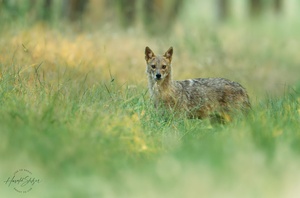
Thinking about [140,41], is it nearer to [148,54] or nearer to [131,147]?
[148,54]

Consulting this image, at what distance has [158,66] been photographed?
10.7 metres

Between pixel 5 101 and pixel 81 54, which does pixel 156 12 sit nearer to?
pixel 81 54

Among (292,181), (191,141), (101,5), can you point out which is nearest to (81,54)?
(191,141)

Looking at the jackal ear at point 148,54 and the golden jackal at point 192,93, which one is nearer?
the golden jackal at point 192,93

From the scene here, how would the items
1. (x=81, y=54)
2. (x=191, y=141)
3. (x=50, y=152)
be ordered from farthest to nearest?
1. (x=81, y=54)
2. (x=191, y=141)
3. (x=50, y=152)

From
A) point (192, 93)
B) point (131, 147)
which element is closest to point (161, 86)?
point (192, 93)

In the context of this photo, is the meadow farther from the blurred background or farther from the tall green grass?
the blurred background

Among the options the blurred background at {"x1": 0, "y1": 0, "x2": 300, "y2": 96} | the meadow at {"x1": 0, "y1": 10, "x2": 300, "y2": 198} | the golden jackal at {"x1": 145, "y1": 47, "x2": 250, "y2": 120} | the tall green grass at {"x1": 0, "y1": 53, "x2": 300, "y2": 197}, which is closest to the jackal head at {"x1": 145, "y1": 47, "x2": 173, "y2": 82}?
the golden jackal at {"x1": 145, "y1": 47, "x2": 250, "y2": 120}

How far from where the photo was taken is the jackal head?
10570 millimetres

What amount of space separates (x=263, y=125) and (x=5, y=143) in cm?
263

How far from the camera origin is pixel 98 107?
8352 millimetres

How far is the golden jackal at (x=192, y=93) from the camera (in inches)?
416

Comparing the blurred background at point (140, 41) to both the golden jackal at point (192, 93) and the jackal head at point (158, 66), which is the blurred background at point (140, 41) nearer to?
the jackal head at point (158, 66)

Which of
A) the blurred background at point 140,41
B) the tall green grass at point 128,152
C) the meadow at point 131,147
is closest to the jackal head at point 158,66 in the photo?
the meadow at point 131,147
